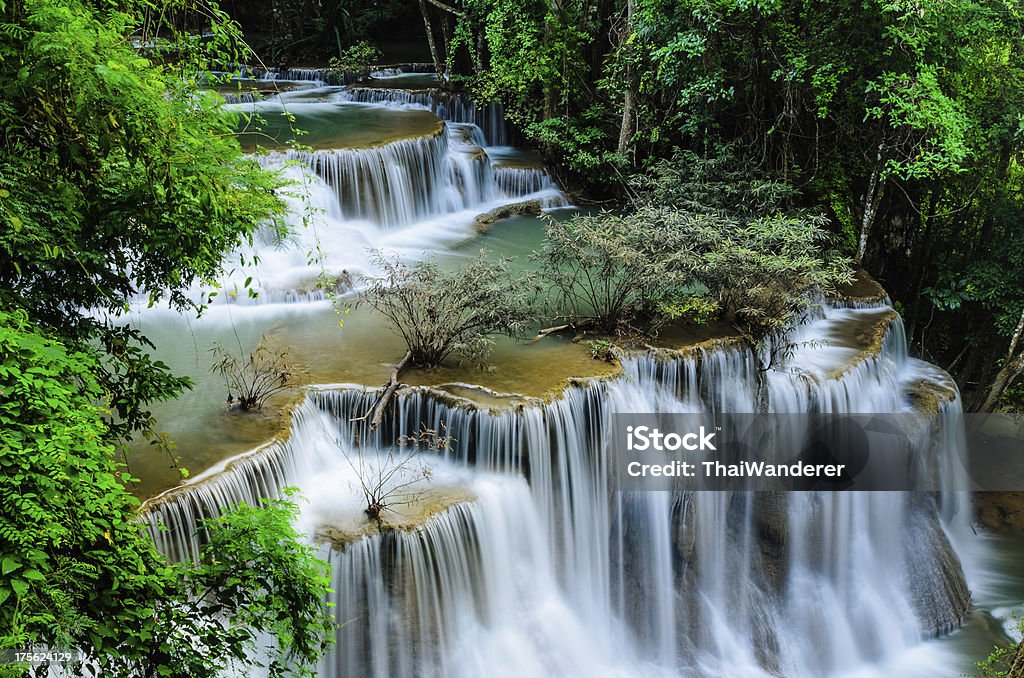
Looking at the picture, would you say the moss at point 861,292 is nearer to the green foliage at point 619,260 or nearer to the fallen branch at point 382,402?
the green foliage at point 619,260

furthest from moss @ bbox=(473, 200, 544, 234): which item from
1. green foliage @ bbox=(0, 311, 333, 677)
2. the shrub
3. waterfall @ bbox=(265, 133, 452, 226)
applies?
green foliage @ bbox=(0, 311, 333, 677)

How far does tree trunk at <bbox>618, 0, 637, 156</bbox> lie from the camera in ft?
41.8

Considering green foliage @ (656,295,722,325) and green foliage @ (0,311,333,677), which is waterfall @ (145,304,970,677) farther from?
green foliage @ (0,311,333,677)

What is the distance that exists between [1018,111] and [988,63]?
104 centimetres

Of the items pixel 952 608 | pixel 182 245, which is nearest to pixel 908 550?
pixel 952 608

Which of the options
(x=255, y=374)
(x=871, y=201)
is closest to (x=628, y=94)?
(x=871, y=201)

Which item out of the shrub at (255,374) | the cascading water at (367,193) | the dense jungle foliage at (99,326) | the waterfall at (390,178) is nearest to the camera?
the dense jungle foliage at (99,326)

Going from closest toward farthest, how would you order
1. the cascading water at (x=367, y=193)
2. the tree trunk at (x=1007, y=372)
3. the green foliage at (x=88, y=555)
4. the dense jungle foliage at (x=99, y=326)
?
the green foliage at (x=88, y=555) → the dense jungle foliage at (x=99, y=326) → the cascading water at (x=367, y=193) → the tree trunk at (x=1007, y=372)

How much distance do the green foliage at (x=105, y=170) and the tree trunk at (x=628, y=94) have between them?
850cm

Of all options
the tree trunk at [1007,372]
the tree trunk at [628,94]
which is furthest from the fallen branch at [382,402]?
the tree trunk at [1007,372]

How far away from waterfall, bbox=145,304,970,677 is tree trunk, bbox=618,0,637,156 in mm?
4818

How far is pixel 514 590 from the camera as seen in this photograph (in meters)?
7.36

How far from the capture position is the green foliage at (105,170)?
4.34 metres

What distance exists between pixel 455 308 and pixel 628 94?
6.44 meters
